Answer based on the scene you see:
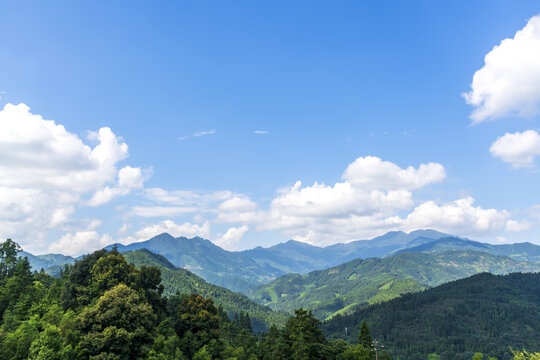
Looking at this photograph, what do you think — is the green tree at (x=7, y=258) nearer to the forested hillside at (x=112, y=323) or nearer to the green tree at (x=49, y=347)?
the forested hillside at (x=112, y=323)

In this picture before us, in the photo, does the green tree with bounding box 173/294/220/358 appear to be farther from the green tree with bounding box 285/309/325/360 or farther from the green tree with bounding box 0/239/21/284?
the green tree with bounding box 0/239/21/284

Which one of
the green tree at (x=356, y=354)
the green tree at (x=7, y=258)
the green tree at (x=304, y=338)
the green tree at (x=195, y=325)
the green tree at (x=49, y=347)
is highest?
the green tree at (x=7, y=258)

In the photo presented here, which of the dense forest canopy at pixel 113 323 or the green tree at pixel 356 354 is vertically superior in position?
the dense forest canopy at pixel 113 323

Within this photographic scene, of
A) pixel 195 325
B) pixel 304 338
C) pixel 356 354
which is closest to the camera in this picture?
pixel 195 325

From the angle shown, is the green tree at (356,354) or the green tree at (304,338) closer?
the green tree at (304,338)

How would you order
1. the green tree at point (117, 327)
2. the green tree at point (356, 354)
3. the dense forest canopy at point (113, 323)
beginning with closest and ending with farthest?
the dense forest canopy at point (113, 323)
the green tree at point (117, 327)
the green tree at point (356, 354)

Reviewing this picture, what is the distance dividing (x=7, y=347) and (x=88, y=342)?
9.48 metres

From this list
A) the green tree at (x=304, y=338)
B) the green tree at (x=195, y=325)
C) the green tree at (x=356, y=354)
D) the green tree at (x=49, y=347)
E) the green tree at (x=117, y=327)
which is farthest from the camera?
the green tree at (x=356, y=354)

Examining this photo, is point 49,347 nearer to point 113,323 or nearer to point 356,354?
point 113,323

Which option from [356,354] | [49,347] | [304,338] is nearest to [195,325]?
[304,338]

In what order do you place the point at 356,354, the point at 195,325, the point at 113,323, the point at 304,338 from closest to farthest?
the point at 113,323
the point at 195,325
the point at 304,338
the point at 356,354

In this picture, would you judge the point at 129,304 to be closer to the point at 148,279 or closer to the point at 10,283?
the point at 148,279

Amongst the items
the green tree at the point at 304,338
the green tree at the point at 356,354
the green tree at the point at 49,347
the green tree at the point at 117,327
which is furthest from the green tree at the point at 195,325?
the green tree at the point at 356,354

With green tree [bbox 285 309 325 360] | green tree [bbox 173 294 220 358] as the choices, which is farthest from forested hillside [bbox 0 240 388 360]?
green tree [bbox 285 309 325 360]
